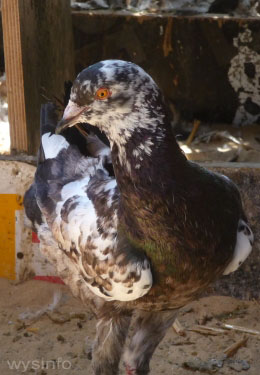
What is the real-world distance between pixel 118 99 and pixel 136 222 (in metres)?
0.52

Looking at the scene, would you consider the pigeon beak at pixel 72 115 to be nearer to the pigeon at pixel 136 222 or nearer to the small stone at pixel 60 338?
the pigeon at pixel 136 222

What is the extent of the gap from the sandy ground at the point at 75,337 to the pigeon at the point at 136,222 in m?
0.41

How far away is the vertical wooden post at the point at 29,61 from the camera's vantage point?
3.61 metres

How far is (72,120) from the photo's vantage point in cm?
234

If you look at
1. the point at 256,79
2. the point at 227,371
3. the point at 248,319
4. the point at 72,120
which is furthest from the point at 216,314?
the point at 256,79

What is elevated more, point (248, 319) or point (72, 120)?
point (72, 120)

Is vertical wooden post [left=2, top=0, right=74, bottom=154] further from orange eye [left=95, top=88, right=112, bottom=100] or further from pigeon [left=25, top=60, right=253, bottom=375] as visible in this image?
orange eye [left=95, top=88, right=112, bottom=100]

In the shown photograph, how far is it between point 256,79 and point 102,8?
1630 millimetres

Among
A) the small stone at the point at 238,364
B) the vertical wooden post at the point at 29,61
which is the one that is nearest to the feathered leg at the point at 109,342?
the small stone at the point at 238,364

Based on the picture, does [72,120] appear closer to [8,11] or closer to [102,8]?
[8,11]

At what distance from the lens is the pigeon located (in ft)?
7.54

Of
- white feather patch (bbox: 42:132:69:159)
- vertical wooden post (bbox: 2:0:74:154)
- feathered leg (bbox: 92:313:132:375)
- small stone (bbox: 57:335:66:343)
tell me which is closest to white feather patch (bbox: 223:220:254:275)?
feathered leg (bbox: 92:313:132:375)

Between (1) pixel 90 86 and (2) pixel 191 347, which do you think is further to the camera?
(2) pixel 191 347

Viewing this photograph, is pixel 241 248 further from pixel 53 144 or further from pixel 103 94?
pixel 53 144
